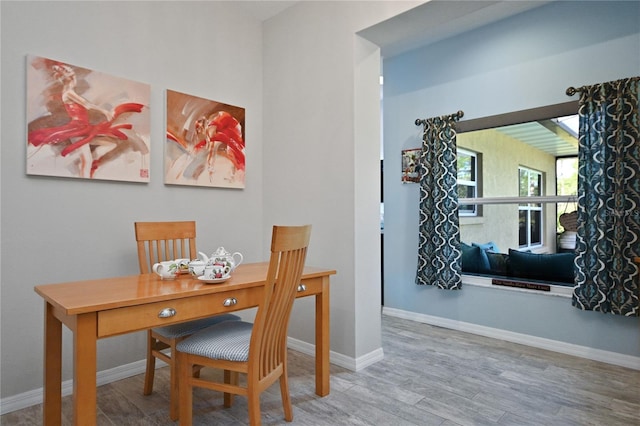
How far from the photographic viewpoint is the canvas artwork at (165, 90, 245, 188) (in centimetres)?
275

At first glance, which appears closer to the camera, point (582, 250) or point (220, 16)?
point (582, 250)

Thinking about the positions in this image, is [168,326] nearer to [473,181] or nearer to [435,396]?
[435,396]

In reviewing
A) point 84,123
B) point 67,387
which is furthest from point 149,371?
point 84,123

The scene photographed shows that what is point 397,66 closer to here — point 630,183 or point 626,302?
point 630,183

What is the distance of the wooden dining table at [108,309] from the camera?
1355mm

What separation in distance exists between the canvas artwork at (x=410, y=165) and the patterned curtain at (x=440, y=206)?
0.11m

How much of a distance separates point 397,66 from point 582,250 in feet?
7.94

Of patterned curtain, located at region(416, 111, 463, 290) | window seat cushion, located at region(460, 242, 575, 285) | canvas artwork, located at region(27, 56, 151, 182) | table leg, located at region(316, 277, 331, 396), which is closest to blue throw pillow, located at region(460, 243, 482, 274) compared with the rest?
window seat cushion, located at region(460, 242, 575, 285)

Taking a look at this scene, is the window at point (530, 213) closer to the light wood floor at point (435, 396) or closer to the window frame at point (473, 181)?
the window frame at point (473, 181)

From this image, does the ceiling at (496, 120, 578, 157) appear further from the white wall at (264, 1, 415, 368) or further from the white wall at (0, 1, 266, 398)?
the white wall at (0, 1, 266, 398)

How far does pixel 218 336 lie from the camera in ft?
5.99

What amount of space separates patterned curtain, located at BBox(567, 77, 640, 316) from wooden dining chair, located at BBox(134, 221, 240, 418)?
8.18ft

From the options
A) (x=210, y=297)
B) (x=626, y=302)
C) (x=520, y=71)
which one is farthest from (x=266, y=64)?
(x=626, y=302)

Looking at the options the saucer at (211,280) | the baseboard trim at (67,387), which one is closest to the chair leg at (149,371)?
the baseboard trim at (67,387)
